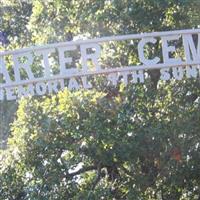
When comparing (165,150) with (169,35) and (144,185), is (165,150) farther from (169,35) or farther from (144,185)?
Result: (169,35)

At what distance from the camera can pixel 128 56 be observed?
5188 millimetres

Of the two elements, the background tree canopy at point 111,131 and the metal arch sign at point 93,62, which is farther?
the background tree canopy at point 111,131

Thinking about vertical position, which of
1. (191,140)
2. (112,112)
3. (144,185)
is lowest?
(144,185)

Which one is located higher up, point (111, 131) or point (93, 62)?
point (93, 62)

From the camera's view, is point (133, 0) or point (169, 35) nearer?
point (169, 35)

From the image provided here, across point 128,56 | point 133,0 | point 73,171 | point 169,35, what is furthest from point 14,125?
point 169,35

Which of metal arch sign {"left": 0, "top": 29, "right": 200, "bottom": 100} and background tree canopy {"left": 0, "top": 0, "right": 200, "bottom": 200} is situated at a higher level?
metal arch sign {"left": 0, "top": 29, "right": 200, "bottom": 100}

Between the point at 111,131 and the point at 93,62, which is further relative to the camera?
the point at 111,131

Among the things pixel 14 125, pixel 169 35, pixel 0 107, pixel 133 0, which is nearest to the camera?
pixel 169 35

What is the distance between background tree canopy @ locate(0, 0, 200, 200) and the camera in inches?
195

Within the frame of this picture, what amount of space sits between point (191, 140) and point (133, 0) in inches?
51.6

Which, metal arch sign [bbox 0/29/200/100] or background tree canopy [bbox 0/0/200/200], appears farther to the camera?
background tree canopy [bbox 0/0/200/200]

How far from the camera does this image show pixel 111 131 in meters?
4.95

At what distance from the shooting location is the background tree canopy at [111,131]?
496 cm
